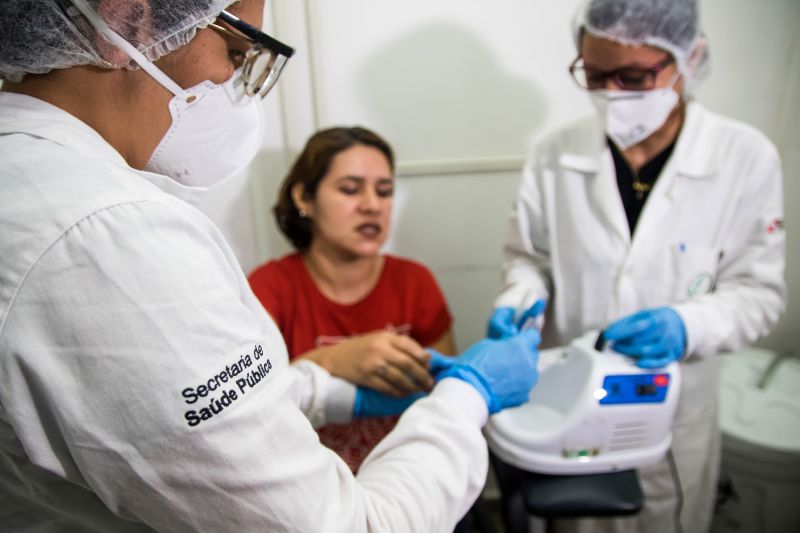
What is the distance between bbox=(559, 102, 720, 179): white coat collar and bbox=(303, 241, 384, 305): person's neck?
2.11ft

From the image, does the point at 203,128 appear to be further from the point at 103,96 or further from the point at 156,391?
the point at 156,391

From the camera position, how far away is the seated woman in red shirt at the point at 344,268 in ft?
4.23

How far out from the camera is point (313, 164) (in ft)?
4.33

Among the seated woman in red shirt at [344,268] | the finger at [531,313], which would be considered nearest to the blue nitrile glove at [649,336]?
the finger at [531,313]

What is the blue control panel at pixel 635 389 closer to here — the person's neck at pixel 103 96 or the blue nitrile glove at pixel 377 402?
the blue nitrile glove at pixel 377 402

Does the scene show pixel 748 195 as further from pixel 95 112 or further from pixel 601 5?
pixel 95 112

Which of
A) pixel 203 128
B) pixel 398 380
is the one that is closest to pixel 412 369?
pixel 398 380

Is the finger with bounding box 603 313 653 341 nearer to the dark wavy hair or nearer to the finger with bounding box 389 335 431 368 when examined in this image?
the finger with bounding box 389 335 431 368

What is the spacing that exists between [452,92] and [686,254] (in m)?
0.84

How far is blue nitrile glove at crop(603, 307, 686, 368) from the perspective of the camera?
0.93m

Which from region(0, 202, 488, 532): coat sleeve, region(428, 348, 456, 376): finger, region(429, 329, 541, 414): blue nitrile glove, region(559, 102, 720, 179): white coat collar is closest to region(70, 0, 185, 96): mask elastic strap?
region(0, 202, 488, 532): coat sleeve

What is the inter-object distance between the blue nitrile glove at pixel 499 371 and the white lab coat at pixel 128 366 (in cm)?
31

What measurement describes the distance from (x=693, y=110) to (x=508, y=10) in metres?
0.63

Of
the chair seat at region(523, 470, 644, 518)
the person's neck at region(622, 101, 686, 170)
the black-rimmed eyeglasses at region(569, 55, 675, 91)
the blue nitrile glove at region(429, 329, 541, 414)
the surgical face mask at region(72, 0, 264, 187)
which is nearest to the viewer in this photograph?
the surgical face mask at region(72, 0, 264, 187)
